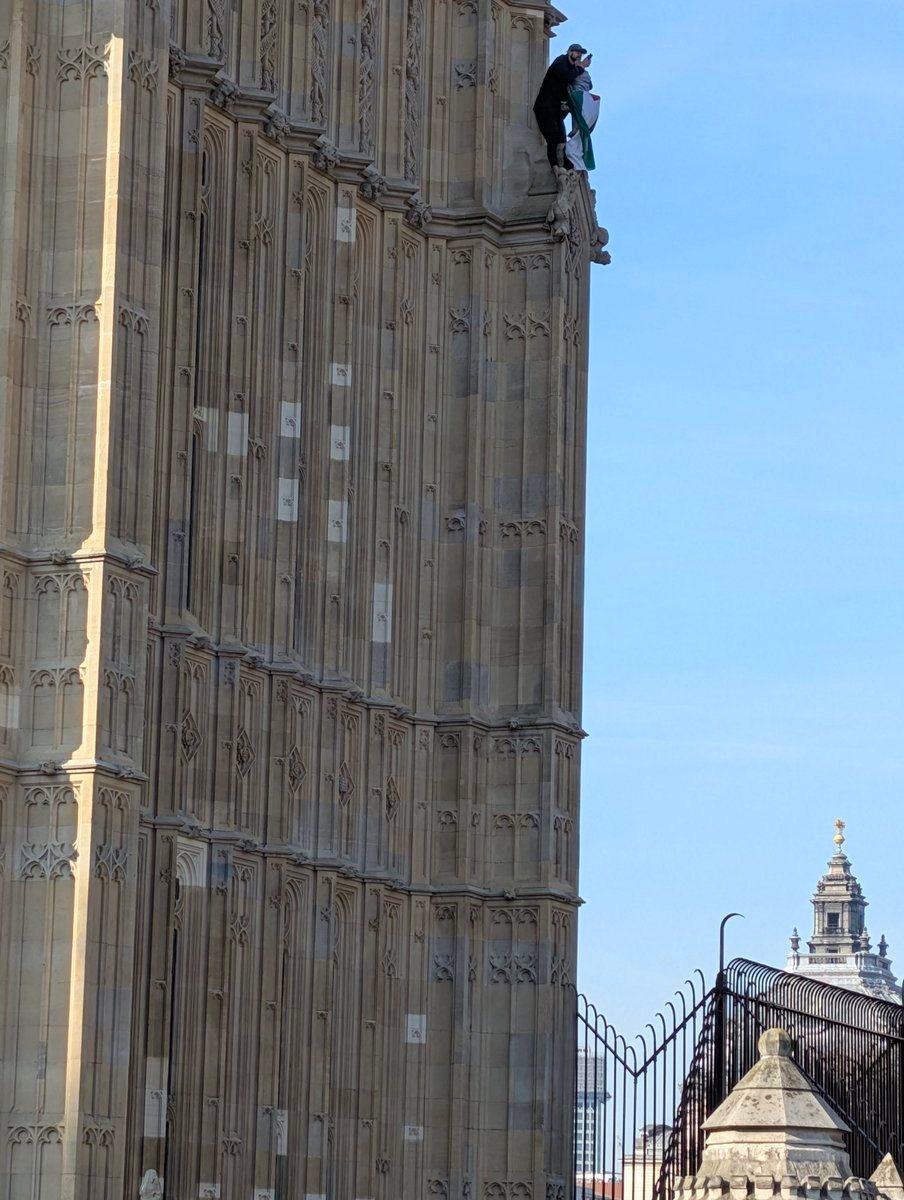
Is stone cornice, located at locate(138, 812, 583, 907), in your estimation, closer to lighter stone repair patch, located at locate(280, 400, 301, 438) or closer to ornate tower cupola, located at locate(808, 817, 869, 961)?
lighter stone repair patch, located at locate(280, 400, 301, 438)

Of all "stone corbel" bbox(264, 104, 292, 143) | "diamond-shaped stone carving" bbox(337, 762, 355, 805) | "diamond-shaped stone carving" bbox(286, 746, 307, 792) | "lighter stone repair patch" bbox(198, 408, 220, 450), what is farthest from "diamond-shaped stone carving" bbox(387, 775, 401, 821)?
"stone corbel" bbox(264, 104, 292, 143)

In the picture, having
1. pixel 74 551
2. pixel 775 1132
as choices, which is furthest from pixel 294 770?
pixel 775 1132

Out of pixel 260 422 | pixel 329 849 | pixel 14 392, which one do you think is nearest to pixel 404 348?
pixel 260 422

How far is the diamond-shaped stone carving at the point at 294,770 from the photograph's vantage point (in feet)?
106

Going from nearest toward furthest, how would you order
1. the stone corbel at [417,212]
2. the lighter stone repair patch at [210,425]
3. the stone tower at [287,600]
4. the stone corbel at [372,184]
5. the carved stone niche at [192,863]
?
1. the stone tower at [287,600]
2. the carved stone niche at [192,863]
3. the lighter stone repair patch at [210,425]
4. the stone corbel at [372,184]
5. the stone corbel at [417,212]

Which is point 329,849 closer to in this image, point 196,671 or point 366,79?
point 196,671

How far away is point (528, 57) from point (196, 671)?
1076 centimetres

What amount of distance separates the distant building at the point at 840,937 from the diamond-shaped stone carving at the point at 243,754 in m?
147

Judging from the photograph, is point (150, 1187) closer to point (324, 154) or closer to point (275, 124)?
point (275, 124)

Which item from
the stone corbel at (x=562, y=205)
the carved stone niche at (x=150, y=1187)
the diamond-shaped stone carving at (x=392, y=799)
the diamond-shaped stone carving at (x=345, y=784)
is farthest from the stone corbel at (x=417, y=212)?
the carved stone niche at (x=150, y=1187)

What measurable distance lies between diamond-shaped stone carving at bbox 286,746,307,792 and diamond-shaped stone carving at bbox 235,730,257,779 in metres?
0.66

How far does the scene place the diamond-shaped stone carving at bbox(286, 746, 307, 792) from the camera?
3222cm

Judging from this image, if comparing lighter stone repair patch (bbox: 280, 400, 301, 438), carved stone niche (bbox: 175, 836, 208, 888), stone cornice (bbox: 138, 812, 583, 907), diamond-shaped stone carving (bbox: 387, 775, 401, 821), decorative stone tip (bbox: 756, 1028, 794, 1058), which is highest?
lighter stone repair patch (bbox: 280, 400, 301, 438)

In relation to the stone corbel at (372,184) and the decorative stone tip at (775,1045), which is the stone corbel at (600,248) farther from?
the decorative stone tip at (775,1045)
